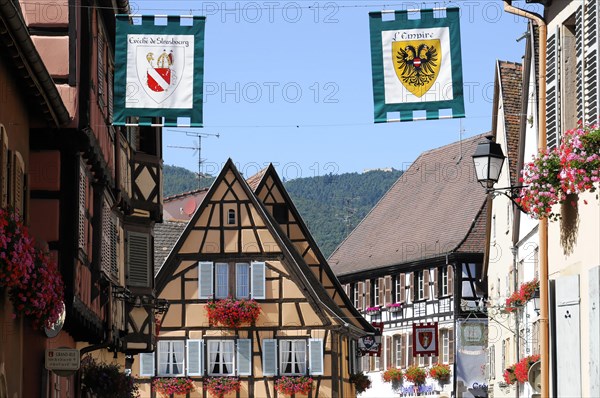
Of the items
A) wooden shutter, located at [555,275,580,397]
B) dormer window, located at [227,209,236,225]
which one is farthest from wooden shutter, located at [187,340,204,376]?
wooden shutter, located at [555,275,580,397]

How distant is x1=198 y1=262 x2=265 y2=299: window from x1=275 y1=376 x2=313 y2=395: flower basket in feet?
8.16

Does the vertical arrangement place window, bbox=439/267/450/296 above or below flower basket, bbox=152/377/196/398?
above

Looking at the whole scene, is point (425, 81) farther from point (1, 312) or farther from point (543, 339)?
point (1, 312)

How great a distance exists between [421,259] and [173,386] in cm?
1453

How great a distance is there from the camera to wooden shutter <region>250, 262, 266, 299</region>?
41.6 meters

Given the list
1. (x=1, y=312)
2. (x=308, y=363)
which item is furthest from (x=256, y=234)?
(x=1, y=312)

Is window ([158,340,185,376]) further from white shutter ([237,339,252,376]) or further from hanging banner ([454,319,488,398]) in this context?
hanging banner ([454,319,488,398])

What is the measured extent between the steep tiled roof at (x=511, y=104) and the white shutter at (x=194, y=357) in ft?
36.9

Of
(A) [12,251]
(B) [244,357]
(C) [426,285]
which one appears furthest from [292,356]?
(A) [12,251]

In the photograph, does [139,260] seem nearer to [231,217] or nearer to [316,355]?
[231,217]

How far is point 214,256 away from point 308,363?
4.12 m

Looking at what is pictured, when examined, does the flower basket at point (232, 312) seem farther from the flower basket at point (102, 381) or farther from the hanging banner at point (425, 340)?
the flower basket at point (102, 381)

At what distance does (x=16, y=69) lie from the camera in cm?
1608

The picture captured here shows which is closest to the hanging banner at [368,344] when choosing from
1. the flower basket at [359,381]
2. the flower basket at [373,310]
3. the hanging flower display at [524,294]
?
the flower basket at [359,381]
